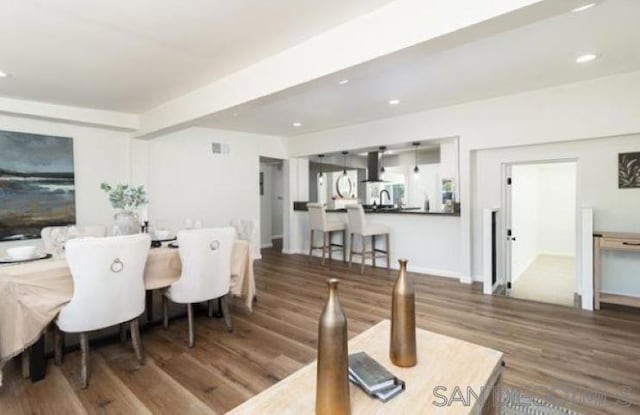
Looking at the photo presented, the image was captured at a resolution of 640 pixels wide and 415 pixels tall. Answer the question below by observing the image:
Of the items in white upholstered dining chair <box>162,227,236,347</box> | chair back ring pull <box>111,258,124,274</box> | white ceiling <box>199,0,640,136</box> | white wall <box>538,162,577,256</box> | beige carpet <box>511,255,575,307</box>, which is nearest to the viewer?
chair back ring pull <box>111,258,124,274</box>

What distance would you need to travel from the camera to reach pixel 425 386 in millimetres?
1209

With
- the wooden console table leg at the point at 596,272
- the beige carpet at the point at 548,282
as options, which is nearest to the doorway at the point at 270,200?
the beige carpet at the point at 548,282

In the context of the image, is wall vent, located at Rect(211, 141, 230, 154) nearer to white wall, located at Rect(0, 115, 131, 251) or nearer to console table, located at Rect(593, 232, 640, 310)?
white wall, located at Rect(0, 115, 131, 251)

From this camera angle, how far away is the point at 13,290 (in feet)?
7.05

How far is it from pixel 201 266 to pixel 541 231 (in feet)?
25.1

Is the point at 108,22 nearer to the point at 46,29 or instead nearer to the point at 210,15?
the point at 46,29

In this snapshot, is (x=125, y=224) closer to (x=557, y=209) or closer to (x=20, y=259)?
(x=20, y=259)

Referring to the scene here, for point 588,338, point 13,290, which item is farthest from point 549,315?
point 13,290

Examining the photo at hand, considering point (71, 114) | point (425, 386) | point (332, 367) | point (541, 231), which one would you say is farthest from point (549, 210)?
point (71, 114)

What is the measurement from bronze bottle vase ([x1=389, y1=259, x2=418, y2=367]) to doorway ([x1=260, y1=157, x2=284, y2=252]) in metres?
6.71

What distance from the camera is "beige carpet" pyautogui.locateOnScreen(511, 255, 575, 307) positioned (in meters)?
4.36

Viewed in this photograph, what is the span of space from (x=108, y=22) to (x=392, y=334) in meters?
2.73

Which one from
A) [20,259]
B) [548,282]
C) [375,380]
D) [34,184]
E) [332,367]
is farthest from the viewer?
[548,282]

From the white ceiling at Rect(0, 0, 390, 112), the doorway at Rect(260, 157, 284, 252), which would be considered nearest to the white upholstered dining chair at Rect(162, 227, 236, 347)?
the white ceiling at Rect(0, 0, 390, 112)
